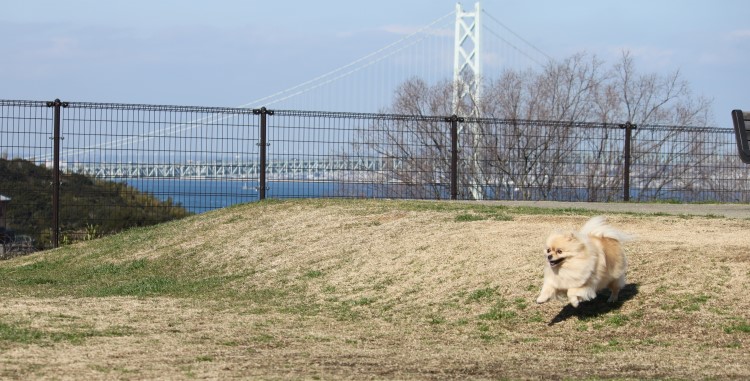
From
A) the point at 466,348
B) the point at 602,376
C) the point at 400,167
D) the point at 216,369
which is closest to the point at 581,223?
the point at 466,348

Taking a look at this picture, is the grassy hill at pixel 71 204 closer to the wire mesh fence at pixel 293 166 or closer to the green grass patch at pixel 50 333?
the wire mesh fence at pixel 293 166

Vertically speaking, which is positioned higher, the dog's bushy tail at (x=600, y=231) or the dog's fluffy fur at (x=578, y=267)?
the dog's bushy tail at (x=600, y=231)

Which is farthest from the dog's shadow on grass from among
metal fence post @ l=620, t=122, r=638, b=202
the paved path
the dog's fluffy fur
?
metal fence post @ l=620, t=122, r=638, b=202

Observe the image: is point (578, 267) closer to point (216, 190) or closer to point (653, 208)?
point (653, 208)

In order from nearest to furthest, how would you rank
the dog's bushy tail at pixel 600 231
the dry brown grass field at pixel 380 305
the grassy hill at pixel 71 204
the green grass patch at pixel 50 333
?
the dry brown grass field at pixel 380 305
the green grass patch at pixel 50 333
the dog's bushy tail at pixel 600 231
the grassy hill at pixel 71 204

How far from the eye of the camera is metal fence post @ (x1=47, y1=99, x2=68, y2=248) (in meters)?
16.6

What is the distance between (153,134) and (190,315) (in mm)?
8033

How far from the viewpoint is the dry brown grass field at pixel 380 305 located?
23.9 ft

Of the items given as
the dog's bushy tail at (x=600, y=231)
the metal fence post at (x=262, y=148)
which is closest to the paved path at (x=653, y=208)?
the metal fence post at (x=262, y=148)

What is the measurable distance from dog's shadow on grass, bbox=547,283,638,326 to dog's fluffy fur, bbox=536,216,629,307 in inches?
10.2

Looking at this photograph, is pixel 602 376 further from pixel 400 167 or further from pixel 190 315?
pixel 400 167

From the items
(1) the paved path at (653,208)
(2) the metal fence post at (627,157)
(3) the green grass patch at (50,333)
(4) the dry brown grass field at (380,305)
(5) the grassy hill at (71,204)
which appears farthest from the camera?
(2) the metal fence post at (627,157)

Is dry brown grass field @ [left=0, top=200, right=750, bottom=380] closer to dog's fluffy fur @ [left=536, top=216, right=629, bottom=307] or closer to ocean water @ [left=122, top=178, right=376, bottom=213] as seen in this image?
dog's fluffy fur @ [left=536, top=216, right=629, bottom=307]

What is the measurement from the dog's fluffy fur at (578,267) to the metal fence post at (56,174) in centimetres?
988
